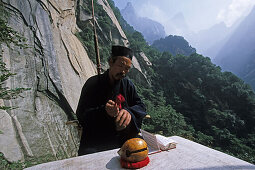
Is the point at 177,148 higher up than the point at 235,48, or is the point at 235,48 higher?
the point at 235,48

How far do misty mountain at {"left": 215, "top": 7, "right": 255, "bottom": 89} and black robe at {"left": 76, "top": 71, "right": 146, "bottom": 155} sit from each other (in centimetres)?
6162

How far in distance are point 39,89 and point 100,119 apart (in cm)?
291

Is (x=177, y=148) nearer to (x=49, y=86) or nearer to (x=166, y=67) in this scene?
(x=49, y=86)

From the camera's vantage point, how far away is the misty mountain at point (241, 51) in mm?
51356

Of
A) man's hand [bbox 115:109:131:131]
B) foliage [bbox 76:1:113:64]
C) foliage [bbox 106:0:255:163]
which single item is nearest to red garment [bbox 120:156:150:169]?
man's hand [bbox 115:109:131:131]

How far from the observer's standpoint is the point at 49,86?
12.3 ft

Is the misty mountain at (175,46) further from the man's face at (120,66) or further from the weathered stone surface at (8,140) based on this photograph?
the man's face at (120,66)

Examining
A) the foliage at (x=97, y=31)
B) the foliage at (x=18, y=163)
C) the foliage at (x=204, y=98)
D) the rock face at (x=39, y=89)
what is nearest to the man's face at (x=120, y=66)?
the rock face at (x=39, y=89)

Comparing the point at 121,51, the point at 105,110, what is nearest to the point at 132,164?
the point at 105,110

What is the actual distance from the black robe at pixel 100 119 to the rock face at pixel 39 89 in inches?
74.8

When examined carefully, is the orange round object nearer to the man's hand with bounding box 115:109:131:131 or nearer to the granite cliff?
the man's hand with bounding box 115:109:131:131

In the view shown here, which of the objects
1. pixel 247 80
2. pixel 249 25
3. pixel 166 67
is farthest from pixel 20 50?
pixel 249 25

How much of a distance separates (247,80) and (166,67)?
41094 mm

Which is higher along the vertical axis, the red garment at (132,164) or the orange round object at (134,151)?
the orange round object at (134,151)
